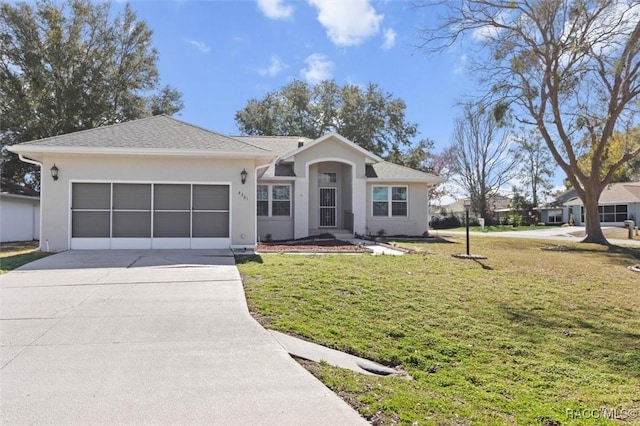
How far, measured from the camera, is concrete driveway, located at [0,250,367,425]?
332 cm

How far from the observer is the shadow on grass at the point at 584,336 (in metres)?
5.67

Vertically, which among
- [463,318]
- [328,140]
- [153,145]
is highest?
[328,140]

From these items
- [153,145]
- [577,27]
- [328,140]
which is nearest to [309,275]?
[153,145]

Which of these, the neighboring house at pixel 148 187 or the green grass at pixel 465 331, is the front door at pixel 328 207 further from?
the green grass at pixel 465 331

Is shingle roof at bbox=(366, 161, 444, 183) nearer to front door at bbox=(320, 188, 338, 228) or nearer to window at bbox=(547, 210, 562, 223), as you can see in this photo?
front door at bbox=(320, 188, 338, 228)

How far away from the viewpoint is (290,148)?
2195 centimetres

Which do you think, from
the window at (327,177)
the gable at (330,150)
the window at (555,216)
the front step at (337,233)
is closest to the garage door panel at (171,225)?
the gable at (330,150)

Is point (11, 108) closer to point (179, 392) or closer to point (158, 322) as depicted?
point (158, 322)

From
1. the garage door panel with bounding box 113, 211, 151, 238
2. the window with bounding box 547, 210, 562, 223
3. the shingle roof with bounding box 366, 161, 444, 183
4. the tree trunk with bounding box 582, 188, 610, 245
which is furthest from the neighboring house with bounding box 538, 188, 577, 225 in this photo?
the garage door panel with bounding box 113, 211, 151, 238

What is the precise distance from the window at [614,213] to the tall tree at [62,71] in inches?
1611

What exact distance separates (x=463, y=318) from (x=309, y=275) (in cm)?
321

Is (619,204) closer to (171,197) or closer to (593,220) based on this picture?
(593,220)

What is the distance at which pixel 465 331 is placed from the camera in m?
6.34

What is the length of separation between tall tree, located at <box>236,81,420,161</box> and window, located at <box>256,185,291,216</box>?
75.6 ft
